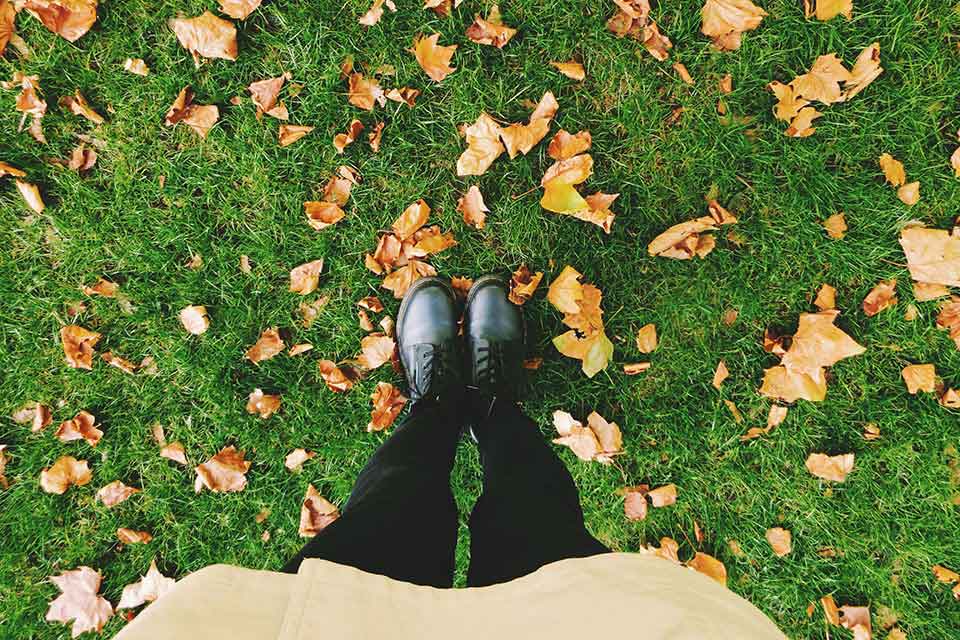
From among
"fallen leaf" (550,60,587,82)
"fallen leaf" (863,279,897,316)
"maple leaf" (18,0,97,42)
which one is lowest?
"fallen leaf" (863,279,897,316)

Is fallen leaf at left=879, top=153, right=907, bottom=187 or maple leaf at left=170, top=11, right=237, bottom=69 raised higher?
maple leaf at left=170, top=11, right=237, bottom=69

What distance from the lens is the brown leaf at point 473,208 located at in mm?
2084

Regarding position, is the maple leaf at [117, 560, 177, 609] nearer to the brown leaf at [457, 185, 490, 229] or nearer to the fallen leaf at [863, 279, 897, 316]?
the brown leaf at [457, 185, 490, 229]

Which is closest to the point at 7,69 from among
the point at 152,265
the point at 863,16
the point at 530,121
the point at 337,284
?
the point at 152,265

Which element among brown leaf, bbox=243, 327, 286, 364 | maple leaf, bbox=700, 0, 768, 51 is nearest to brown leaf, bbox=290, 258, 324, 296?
brown leaf, bbox=243, 327, 286, 364

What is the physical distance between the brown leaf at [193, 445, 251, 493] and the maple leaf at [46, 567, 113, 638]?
53cm

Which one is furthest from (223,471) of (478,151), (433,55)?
(433,55)

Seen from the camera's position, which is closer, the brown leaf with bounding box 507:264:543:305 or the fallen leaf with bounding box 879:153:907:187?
the fallen leaf with bounding box 879:153:907:187

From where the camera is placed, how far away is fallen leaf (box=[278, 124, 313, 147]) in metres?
2.10

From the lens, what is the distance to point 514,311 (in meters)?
2.11

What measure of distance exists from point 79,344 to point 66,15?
1.18 meters

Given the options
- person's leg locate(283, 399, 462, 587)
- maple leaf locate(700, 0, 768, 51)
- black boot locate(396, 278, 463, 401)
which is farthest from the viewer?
black boot locate(396, 278, 463, 401)

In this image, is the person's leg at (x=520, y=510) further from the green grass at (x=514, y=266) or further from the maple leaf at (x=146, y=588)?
the maple leaf at (x=146, y=588)

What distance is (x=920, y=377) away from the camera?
204cm
